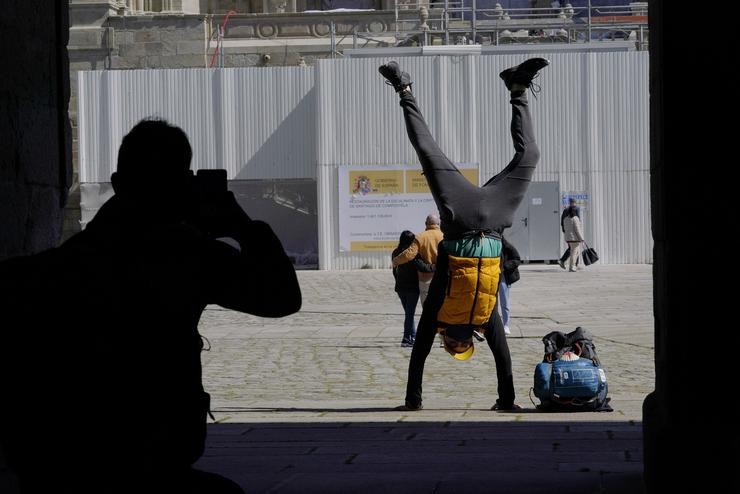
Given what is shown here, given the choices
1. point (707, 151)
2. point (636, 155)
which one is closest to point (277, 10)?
point (636, 155)

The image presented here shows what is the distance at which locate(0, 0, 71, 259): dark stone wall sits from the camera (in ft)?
15.2

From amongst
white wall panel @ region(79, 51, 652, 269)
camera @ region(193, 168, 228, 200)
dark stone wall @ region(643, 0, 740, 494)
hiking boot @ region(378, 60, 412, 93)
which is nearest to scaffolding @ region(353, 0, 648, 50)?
white wall panel @ region(79, 51, 652, 269)

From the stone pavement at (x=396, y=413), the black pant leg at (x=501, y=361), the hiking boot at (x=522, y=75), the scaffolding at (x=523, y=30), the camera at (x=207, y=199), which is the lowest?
the stone pavement at (x=396, y=413)

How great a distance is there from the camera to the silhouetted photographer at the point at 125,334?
3.12 metres

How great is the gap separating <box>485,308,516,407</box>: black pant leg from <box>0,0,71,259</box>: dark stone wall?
4.94 meters

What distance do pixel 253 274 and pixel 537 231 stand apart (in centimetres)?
3032

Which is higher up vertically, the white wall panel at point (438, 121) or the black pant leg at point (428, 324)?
the white wall panel at point (438, 121)

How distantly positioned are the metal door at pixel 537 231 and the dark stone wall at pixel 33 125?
92.8 feet

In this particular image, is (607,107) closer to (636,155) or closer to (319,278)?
(636,155)

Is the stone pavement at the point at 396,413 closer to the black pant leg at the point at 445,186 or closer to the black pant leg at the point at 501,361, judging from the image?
the black pant leg at the point at 501,361

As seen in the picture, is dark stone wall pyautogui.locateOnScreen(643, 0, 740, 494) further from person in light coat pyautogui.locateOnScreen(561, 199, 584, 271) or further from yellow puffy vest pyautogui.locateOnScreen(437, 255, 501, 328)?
person in light coat pyautogui.locateOnScreen(561, 199, 584, 271)

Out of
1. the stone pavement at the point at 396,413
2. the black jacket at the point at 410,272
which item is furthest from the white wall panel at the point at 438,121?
the black jacket at the point at 410,272

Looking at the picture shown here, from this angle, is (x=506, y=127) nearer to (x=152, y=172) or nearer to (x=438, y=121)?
(x=438, y=121)

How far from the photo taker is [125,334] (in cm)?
314
